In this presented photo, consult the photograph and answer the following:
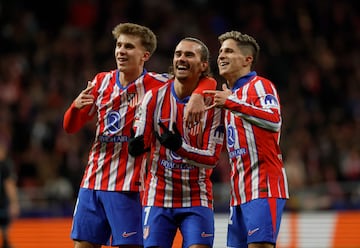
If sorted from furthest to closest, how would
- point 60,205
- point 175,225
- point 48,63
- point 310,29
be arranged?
point 310,29 < point 48,63 < point 60,205 < point 175,225

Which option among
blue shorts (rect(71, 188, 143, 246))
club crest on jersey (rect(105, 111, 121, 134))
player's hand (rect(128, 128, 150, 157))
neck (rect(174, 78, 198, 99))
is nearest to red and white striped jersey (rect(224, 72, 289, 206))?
neck (rect(174, 78, 198, 99))

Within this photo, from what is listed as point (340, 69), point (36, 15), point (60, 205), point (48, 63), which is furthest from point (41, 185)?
point (340, 69)

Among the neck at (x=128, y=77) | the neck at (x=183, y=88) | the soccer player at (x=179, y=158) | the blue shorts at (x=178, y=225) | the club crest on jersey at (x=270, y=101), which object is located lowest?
the blue shorts at (x=178, y=225)

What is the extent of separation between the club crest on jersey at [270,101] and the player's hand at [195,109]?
51 cm

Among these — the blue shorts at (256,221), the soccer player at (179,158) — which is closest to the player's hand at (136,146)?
the soccer player at (179,158)

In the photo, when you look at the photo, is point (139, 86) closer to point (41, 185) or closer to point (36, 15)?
point (41, 185)

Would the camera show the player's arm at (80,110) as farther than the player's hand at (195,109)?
Yes

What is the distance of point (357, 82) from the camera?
685 inches

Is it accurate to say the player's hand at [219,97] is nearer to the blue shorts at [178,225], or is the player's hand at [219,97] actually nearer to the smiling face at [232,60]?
the smiling face at [232,60]

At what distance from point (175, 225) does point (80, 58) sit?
956 centimetres

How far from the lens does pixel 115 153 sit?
7.43 meters

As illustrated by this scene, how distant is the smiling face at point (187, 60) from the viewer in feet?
Answer: 23.8

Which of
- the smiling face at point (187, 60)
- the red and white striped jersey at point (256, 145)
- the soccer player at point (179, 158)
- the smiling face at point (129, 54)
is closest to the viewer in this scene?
the red and white striped jersey at point (256, 145)

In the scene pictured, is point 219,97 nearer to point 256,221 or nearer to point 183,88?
point 183,88
